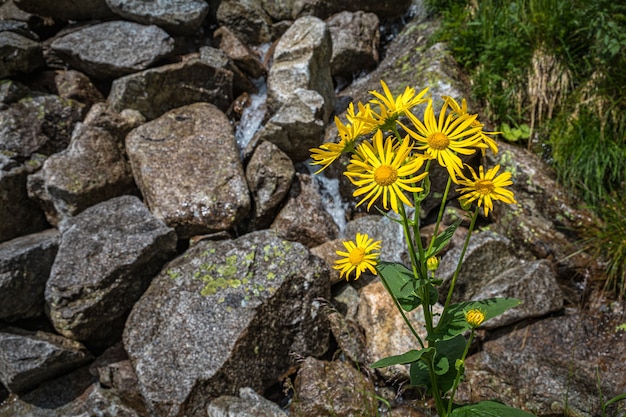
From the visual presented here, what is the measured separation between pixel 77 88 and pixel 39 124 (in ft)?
2.00

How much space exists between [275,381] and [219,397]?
1.48ft

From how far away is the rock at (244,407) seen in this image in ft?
10.9

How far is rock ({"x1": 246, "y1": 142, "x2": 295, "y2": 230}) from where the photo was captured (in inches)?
184

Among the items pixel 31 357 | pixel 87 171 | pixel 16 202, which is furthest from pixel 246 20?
pixel 31 357

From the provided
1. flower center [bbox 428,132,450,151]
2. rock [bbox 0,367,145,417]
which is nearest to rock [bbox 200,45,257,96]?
rock [bbox 0,367,145,417]

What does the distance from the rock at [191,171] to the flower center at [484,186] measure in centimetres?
308

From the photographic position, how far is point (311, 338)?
3.87m

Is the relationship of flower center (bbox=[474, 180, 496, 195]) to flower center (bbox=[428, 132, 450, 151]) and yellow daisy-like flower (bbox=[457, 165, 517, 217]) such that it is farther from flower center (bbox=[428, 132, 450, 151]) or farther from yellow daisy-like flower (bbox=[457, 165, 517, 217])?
flower center (bbox=[428, 132, 450, 151])

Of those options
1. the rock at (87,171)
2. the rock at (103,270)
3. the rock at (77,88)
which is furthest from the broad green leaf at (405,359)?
the rock at (77,88)

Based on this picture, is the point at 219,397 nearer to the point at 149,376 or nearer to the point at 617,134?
the point at 149,376

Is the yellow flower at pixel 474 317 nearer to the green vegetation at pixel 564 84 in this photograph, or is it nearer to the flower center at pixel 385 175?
the flower center at pixel 385 175

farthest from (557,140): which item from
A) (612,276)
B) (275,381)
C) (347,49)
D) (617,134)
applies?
(275,381)

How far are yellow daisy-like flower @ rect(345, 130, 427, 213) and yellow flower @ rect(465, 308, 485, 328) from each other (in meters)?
0.44

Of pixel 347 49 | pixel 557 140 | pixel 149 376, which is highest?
pixel 347 49
